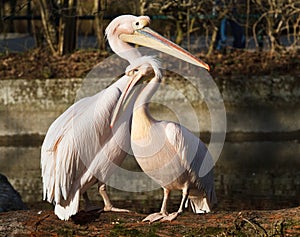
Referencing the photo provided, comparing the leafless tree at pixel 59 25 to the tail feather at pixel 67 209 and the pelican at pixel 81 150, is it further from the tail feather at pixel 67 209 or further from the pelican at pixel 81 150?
the tail feather at pixel 67 209

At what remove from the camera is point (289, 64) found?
36.0 feet

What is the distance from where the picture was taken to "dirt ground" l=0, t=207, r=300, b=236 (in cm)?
423

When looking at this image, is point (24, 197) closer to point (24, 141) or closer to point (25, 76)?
point (24, 141)

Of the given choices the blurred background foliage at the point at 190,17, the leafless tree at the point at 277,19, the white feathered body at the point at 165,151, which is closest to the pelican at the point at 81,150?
the white feathered body at the point at 165,151

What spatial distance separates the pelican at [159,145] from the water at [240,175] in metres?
2.07

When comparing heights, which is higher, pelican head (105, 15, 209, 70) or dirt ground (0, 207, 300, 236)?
pelican head (105, 15, 209, 70)

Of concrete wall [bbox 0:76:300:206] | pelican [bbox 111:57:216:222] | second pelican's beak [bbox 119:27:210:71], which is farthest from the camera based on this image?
concrete wall [bbox 0:76:300:206]

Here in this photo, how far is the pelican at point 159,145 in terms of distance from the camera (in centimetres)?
475

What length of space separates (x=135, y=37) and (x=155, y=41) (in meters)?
0.17

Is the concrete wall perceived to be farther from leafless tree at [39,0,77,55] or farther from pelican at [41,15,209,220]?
pelican at [41,15,209,220]

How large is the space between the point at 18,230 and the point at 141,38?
1.56 m

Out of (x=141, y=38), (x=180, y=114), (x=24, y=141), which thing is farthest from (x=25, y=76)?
(x=141, y=38)

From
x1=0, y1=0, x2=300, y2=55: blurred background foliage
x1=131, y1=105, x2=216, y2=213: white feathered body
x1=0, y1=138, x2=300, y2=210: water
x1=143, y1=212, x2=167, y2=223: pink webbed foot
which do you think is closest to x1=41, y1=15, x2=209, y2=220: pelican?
x1=131, y1=105, x2=216, y2=213: white feathered body

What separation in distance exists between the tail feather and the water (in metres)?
2.48
